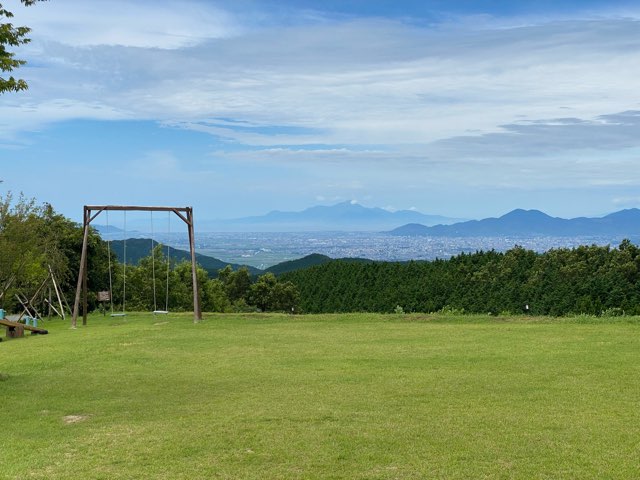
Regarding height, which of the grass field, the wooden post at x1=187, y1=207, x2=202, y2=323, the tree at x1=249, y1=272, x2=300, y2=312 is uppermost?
the wooden post at x1=187, y1=207, x2=202, y2=323

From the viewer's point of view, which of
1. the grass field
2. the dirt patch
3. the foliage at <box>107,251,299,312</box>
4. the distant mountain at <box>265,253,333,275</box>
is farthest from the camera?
the distant mountain at <box>265,253,333,275</box>

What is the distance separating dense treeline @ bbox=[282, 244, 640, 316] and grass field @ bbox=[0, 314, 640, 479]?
13.2 metres

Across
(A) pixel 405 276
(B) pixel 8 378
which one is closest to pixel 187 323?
(B) pixel 8 378

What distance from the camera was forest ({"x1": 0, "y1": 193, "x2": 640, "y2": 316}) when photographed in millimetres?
34219

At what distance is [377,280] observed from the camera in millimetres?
59594

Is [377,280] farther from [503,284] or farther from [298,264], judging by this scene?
[298,264]

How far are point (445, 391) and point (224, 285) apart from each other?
63.2 meters

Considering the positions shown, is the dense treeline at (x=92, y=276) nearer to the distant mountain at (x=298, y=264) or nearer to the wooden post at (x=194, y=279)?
the wooden post at (x=194, y=279)

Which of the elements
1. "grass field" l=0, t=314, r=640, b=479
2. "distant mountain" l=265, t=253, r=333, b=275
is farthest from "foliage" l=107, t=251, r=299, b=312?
"distant mountain" l=265, t=253, r=333, b=275

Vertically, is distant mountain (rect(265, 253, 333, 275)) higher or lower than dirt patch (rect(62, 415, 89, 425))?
higher

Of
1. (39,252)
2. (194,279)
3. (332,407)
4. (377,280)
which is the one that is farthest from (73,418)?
(377,280)

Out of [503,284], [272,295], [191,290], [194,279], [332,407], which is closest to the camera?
[332,407]

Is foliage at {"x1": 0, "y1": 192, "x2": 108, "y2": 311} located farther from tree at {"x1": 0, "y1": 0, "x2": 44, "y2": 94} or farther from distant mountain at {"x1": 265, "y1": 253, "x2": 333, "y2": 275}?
distant mountain at {"x1": 265, "y1": 253, "x2": 333, "y2": 275}

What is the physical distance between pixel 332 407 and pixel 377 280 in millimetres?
48929
